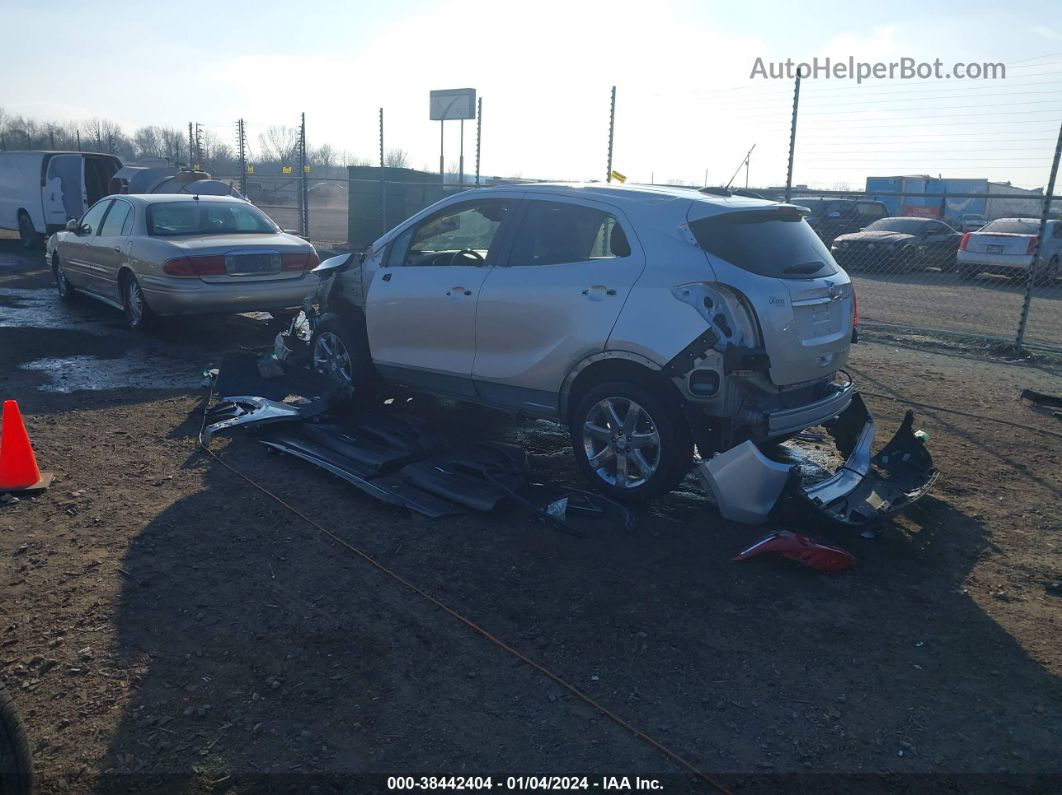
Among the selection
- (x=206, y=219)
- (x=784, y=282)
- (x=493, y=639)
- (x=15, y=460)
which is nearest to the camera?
(x=493, y=639)

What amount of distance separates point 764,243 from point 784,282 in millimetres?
323

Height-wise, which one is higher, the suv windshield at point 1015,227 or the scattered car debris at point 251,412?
the suv windshield at point 1015,227

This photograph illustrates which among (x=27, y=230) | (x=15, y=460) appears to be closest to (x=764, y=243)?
(x=15, y=460)

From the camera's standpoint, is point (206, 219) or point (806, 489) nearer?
point (806, 489)

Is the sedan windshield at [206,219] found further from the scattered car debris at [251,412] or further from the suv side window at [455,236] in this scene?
the suv side window at [455,236]

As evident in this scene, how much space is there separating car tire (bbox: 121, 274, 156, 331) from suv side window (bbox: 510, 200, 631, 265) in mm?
5819

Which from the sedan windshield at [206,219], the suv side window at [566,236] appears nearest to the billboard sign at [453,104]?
the sedan windshield at [206,219]

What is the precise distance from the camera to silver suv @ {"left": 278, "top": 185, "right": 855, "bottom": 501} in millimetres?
4785

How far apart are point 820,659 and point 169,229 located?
8.74 m

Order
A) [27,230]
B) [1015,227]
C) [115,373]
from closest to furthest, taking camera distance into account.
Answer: [115,373] < [1015,227] < [27,230]

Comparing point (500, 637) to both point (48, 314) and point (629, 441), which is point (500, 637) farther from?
point (48, 314)

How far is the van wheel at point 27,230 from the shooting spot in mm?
19828

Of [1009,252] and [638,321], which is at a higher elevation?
[1009,252]

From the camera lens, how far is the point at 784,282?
4.89m
